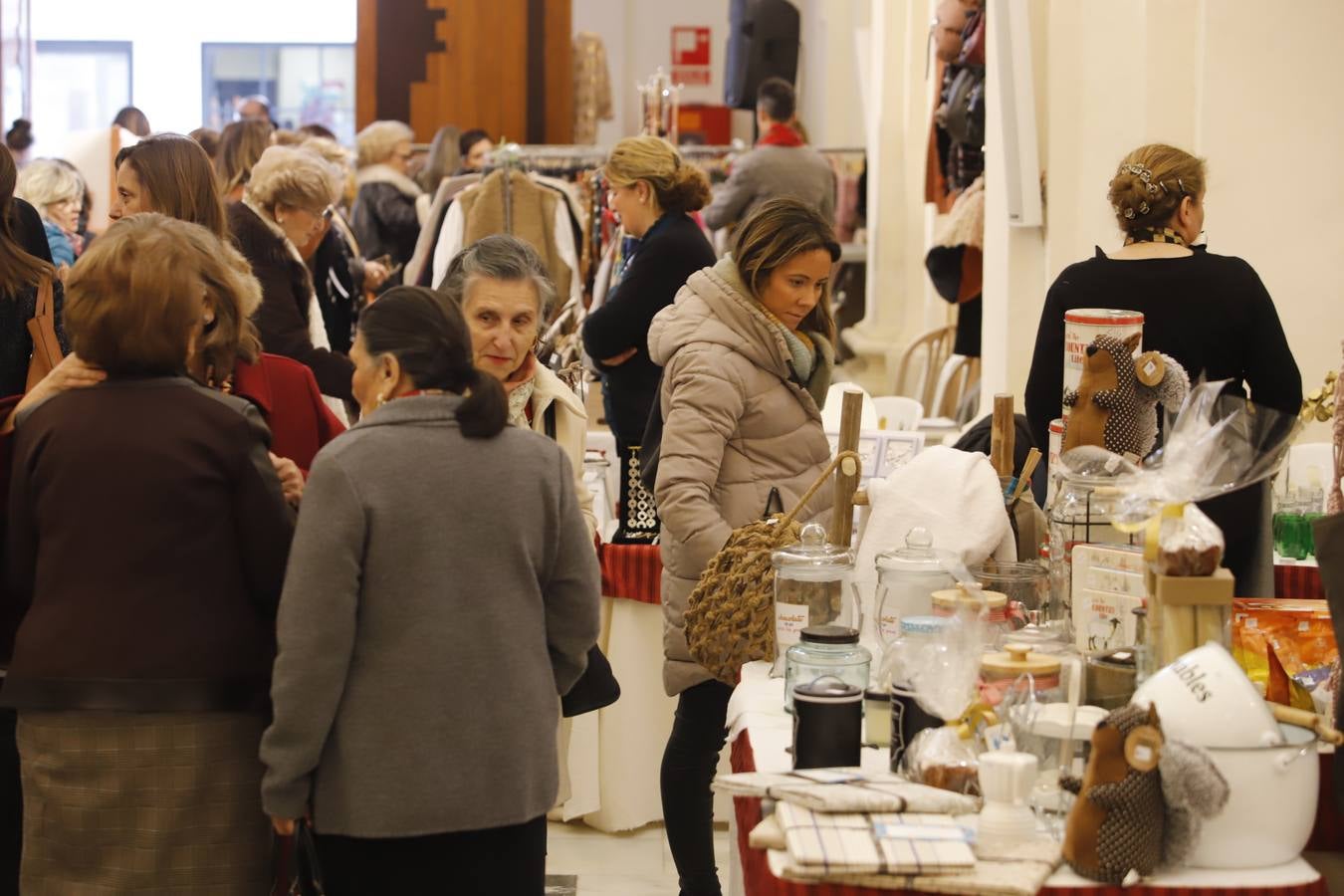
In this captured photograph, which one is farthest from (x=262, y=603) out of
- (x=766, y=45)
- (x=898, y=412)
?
(x=766, y=45)

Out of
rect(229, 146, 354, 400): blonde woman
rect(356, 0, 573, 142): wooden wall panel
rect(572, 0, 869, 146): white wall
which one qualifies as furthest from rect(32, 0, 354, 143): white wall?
rect(229, 146, 354, 400): blonde woman

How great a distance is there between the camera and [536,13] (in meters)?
14.2

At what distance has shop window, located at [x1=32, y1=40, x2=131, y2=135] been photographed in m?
16.3

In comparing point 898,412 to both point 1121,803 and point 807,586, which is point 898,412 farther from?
point 1121,803

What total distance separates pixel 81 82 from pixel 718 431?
1485cm

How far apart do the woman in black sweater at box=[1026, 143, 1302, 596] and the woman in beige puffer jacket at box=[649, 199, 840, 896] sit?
0.51 meters

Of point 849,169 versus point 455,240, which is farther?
point 849,169

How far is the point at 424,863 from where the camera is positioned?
2232 mm

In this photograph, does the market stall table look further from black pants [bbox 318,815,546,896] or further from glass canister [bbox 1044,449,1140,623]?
glass canister [bbox 1044,449,1140,623]

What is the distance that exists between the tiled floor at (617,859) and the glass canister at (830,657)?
1608mm

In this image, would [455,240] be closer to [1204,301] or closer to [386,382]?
[1204,301]

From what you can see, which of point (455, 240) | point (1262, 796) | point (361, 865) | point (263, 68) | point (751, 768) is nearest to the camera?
point (1262, 796)

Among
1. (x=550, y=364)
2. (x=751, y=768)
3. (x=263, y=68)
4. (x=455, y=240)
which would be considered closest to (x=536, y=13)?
(x=263, y=68)

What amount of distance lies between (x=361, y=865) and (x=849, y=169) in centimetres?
856
